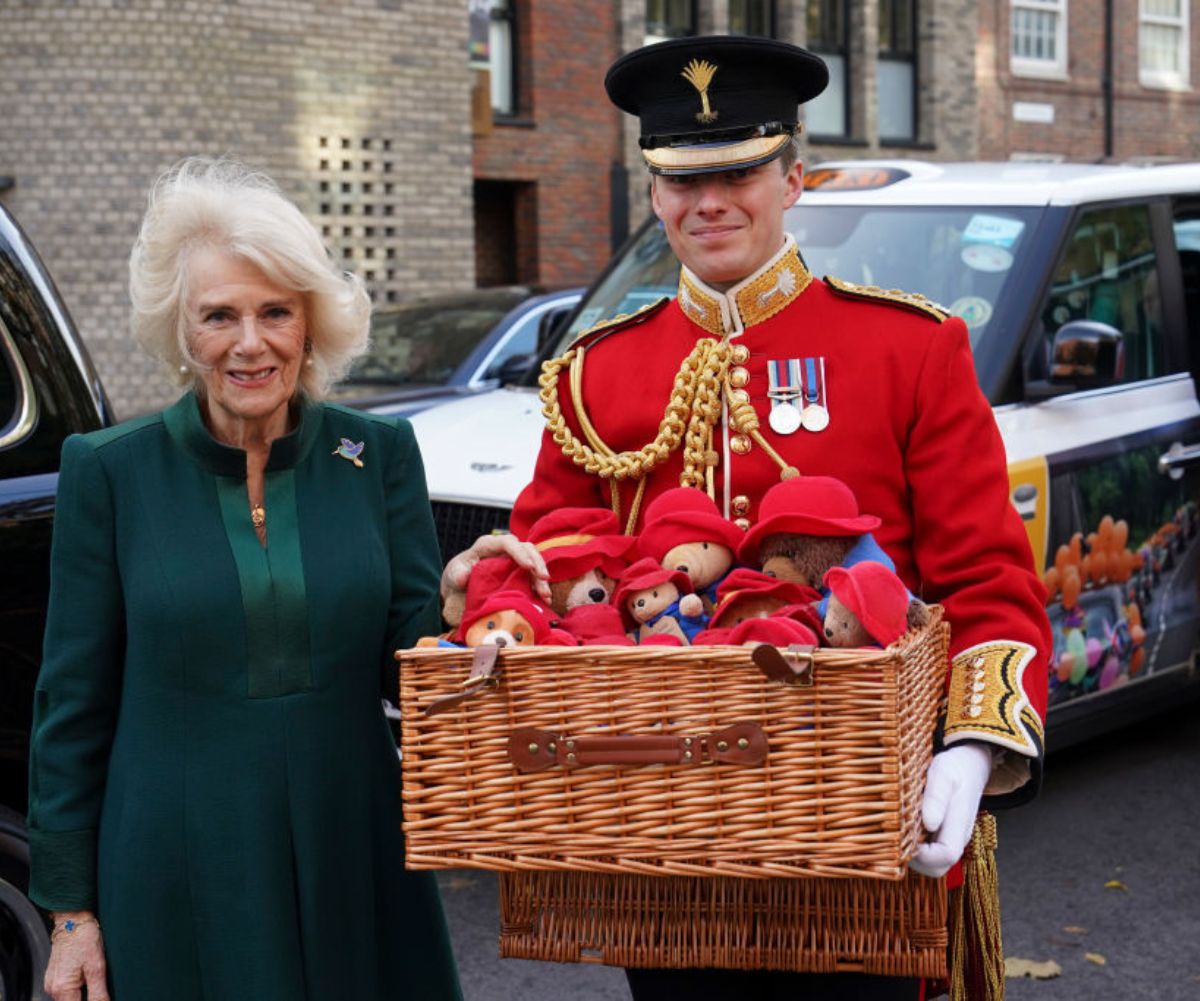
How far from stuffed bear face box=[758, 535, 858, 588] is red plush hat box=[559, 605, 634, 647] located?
0.22 meters

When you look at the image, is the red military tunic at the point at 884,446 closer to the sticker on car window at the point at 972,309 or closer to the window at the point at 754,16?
the sticker on car window at the point at 972,309

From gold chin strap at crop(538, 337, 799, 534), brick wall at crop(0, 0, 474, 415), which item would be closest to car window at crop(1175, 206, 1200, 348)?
gold chin strap at crop(538, 337, 799, 534)

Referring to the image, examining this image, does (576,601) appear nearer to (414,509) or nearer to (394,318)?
(414,509)

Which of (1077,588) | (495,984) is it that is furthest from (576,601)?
(1077,588)

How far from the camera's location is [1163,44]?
26.6 meters

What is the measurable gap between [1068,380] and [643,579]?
3.27 meters

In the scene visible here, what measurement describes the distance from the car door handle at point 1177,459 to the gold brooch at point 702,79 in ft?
11.6

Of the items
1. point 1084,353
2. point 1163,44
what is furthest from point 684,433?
point 1163,44

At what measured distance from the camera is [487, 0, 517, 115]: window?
61.7 feet

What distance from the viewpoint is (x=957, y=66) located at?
23344 mm

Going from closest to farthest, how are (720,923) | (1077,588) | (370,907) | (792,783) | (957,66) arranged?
(792,783)
(720,923)
(370,907)
(1077,588)
(957,66)

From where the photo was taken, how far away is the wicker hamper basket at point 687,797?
2088 mm

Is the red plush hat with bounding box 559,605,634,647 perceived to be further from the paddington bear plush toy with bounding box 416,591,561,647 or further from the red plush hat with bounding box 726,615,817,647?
the red plush hat with bounding box 726,615,817,647

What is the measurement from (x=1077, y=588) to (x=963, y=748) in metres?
3.21
